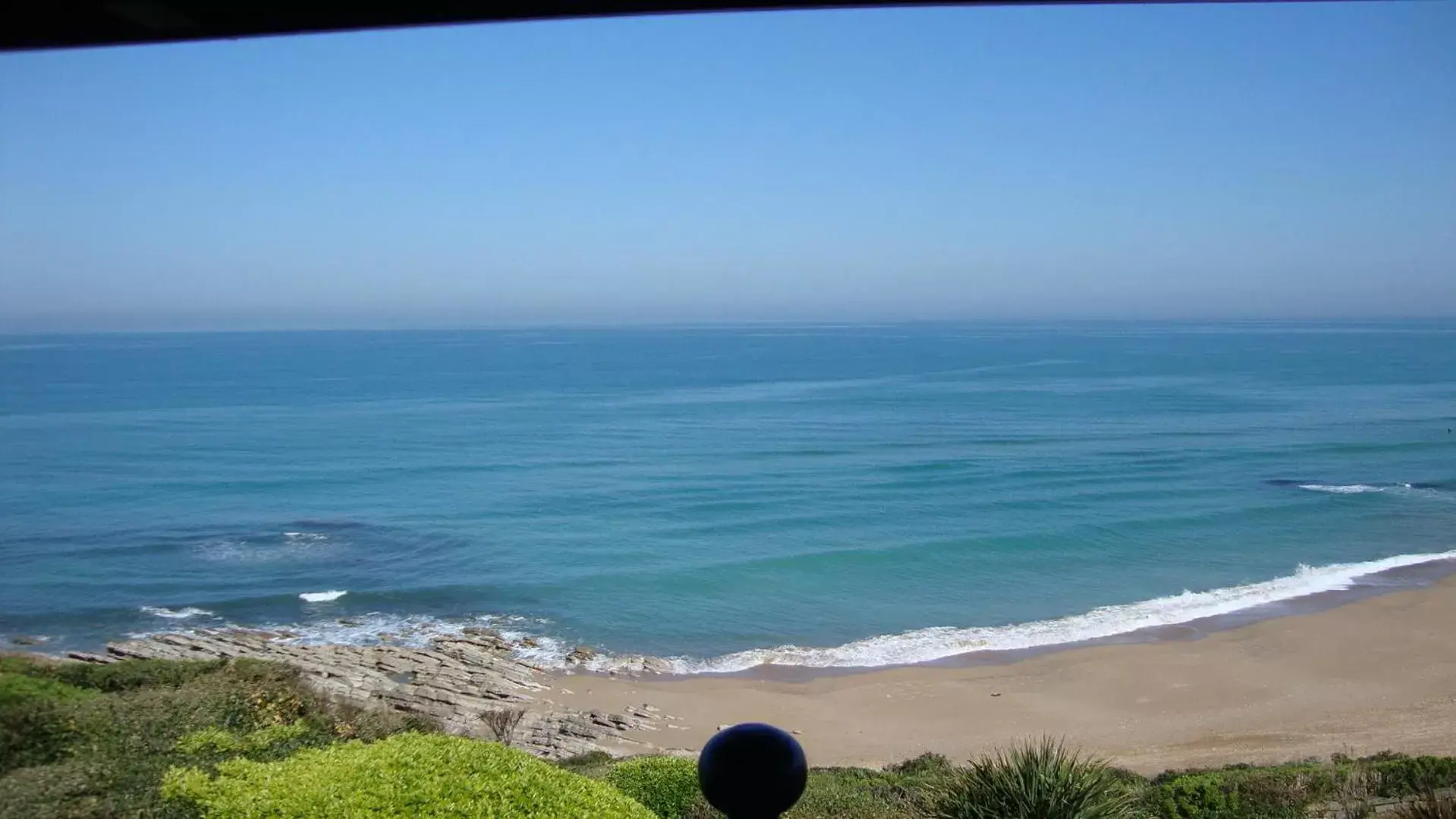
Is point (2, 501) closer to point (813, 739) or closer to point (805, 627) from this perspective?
point (805, 627)

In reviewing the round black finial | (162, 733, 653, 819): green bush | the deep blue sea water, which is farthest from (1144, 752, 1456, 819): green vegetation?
the deep blue sea water

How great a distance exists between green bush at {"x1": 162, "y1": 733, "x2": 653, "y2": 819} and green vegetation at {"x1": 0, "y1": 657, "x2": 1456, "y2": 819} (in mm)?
12

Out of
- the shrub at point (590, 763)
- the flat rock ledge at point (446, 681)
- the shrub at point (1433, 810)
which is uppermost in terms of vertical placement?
the shrub at point (1433, 810)

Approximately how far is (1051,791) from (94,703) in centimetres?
684

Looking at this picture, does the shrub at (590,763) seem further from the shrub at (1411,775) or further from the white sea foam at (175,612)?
the white sea foam at (175,612)

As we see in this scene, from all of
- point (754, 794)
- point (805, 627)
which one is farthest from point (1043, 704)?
point (754, 794)

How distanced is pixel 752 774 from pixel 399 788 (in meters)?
3.53

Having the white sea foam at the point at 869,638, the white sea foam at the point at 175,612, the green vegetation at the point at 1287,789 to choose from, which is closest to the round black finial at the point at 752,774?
the green vegetation at the point at 1287,789

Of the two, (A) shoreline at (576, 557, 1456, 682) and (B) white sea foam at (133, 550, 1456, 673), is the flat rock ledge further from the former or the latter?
(A) shoreline at (576, 557, 1456, 682)

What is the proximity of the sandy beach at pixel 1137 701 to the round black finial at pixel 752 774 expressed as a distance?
42.5 feet

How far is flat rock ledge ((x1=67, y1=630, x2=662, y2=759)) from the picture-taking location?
15727 millimetres

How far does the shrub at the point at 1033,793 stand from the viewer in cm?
590

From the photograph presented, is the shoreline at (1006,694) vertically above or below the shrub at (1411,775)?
below

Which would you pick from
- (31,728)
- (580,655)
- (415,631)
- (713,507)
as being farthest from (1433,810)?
(713,507)
